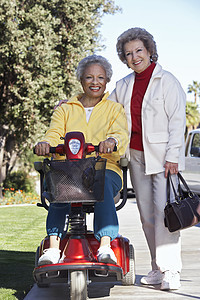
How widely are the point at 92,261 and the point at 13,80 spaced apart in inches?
547

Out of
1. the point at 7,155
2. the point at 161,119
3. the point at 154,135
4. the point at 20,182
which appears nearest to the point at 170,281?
the point at 154,135

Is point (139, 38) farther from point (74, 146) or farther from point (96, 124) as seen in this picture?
point (74, 146)

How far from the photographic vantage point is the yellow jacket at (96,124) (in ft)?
13.9

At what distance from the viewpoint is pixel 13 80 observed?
16969 mm

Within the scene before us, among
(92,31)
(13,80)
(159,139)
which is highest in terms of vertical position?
(92,31)

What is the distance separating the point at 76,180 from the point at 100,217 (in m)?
0.41

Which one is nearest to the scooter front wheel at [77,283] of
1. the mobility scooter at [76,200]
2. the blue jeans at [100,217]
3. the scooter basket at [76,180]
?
the mobility scooter at [76,200]

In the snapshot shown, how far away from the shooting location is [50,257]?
145 inches

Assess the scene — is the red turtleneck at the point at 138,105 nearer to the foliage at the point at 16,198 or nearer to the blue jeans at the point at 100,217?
the blue jeans at the point at 100,217

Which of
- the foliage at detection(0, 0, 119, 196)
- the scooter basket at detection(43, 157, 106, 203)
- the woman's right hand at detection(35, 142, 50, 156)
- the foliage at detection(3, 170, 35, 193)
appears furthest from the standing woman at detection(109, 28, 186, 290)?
the foliage at detection(3, 170, 35, 193)

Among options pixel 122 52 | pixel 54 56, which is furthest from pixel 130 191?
pixel 122 52

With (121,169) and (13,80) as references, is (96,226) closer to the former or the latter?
(121,169)

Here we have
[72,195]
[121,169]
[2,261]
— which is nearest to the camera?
[72,195]

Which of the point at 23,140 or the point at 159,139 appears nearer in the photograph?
the point at 159,139
